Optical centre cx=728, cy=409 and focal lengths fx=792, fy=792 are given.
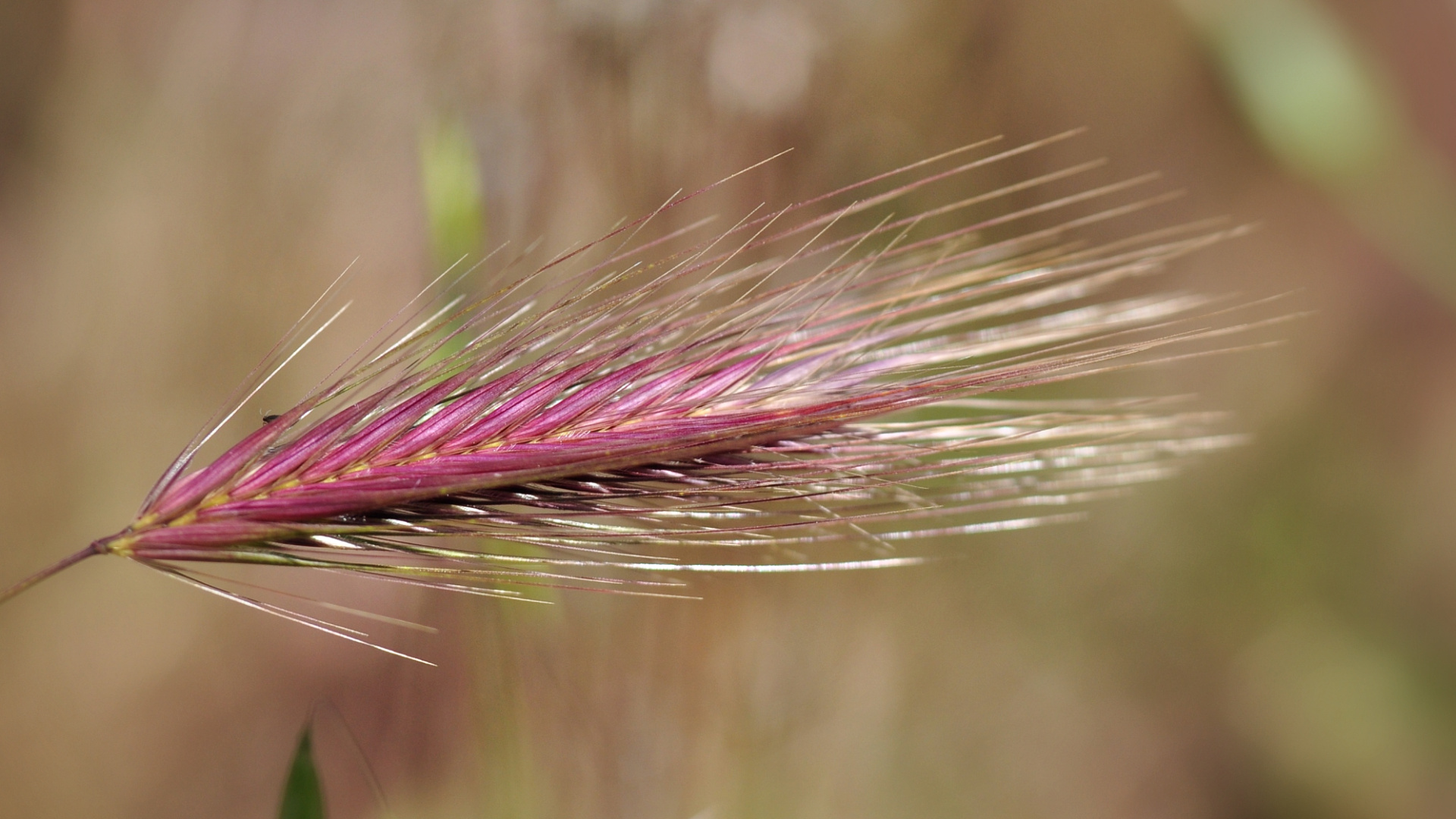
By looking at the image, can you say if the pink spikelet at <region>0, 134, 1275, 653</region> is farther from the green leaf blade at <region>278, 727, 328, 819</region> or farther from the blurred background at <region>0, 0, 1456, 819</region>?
the blurred background at <region>0, 0, 1456, 819</region>

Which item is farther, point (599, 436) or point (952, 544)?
point (952, 544)

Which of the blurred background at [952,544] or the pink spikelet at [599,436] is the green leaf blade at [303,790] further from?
the blurred background at [952,544]

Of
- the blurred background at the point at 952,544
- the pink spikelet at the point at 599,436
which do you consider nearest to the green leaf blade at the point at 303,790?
the pink spikelet at the point at 599,436

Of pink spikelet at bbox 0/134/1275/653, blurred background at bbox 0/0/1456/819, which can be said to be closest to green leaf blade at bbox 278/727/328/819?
pink spikelet at bbox 0/134/1275/653

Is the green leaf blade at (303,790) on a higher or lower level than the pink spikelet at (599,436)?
→ lower

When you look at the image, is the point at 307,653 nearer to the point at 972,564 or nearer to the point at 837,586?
the point at 837,586

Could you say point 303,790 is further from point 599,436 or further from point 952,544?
point 952,544

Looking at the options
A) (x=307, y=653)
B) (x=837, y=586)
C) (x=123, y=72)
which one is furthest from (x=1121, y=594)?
(x=123, y=72)

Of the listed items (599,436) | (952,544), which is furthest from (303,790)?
(952,544)
